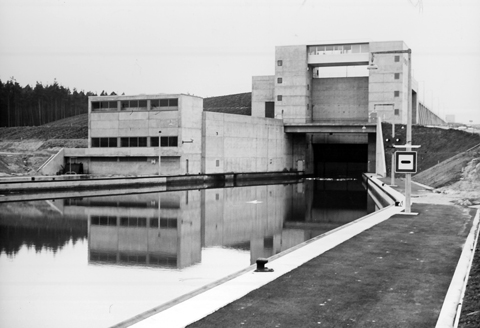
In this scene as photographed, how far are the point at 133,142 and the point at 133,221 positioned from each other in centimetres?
3499

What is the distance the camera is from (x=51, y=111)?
14838cm

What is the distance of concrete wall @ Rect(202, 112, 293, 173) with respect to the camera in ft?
222

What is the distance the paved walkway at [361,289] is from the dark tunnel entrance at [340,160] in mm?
71970

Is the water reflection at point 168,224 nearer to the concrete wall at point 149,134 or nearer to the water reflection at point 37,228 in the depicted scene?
the water reflection at point 37,228

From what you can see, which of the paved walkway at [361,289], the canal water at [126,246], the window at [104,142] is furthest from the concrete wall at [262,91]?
the paved walkway at [361,289]

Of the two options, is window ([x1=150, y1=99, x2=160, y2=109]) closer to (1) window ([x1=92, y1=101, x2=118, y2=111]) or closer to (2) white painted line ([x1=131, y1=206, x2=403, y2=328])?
(1) window ([x1=92, y1=101, x2=118, y2=111])

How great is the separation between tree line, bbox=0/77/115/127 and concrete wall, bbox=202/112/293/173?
7318 cm

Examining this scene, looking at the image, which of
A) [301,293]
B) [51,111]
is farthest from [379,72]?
[51,111]

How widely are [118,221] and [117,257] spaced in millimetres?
10018

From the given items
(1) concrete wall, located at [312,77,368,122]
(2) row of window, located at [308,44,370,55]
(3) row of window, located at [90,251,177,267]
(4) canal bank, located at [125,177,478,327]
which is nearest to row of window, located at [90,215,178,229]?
(3) row of window, located at [90,251,177,267]

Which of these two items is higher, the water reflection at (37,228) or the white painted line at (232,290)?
the white painted line at (232,290)

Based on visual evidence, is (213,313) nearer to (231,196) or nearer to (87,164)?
(231,196)

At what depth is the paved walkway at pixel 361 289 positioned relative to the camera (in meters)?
8.75

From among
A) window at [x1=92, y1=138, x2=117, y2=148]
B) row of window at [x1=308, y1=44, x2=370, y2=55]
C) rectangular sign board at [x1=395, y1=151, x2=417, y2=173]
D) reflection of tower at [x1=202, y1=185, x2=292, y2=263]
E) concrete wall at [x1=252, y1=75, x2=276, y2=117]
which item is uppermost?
row of window at [x1=308, y1=44, x2=370, y2=55]
